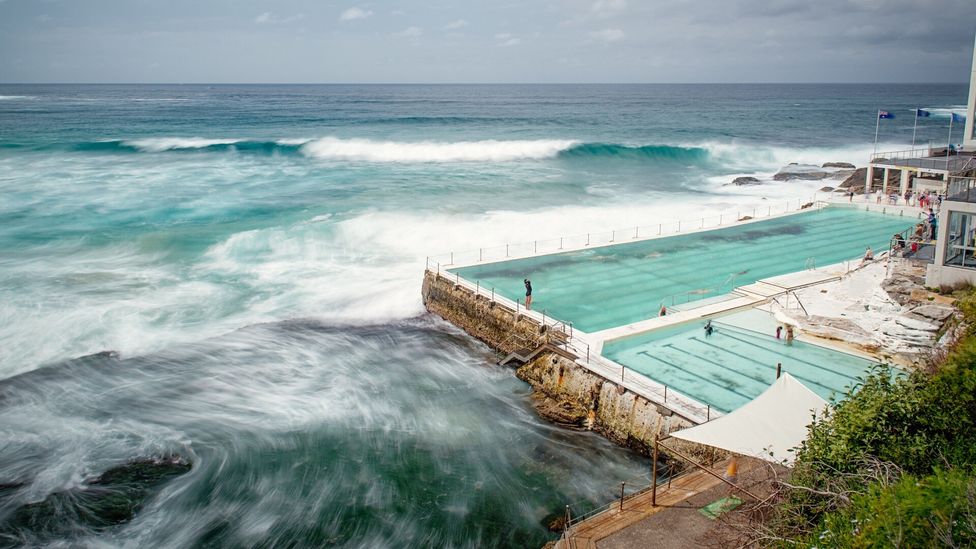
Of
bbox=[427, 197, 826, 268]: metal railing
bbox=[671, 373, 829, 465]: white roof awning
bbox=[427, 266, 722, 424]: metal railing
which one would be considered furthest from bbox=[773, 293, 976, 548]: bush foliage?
bbox=[427, 197, 826, 268]: metal railing

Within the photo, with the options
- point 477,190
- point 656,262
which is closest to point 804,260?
point 656,262

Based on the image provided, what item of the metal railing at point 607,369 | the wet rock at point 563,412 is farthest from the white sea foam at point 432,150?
the wet rock at point 563,412

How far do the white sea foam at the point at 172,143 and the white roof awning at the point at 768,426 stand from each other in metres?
60.3

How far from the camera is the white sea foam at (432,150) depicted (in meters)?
58.5

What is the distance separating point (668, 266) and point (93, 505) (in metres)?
17.1

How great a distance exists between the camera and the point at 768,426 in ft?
33.7

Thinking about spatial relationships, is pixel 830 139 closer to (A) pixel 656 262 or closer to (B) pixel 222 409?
(A) pixel 656 262

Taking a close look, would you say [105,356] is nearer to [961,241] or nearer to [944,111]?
[961,241]

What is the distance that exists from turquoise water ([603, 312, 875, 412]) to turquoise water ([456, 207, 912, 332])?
59.1 inches

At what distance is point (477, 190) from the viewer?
42000 mm

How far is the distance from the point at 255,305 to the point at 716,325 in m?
14.5

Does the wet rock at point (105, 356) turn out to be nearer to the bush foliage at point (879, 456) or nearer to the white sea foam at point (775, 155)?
the bush foliage at point (879, 456)

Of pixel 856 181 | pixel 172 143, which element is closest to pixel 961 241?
pixel 856 181

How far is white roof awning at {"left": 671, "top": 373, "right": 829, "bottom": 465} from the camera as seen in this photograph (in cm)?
990
